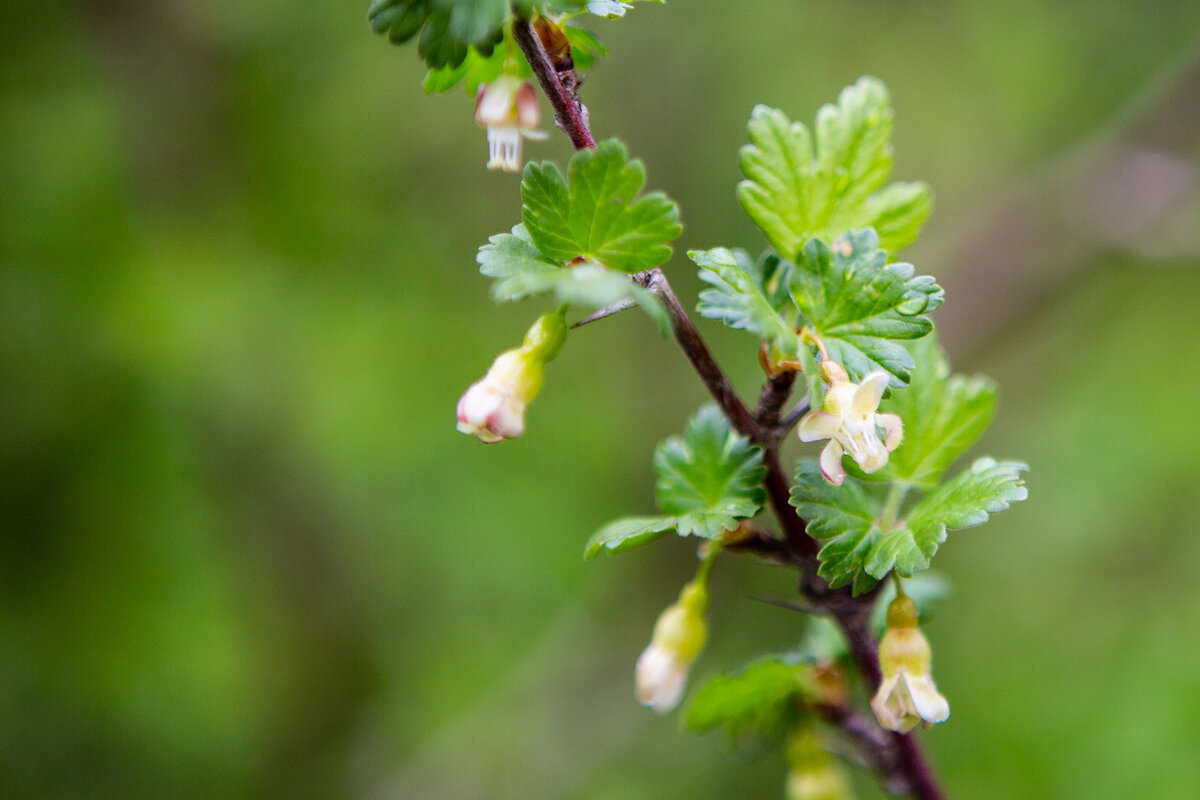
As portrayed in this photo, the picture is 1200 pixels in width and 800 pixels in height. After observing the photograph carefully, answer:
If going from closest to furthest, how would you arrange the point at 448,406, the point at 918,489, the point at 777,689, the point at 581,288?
the point at 581,288 < the point at 918,489 < the point at 777,689 < the point at 448,406

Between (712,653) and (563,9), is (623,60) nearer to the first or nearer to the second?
(712,653)

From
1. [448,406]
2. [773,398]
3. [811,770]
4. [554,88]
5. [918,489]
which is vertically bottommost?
[811,770]

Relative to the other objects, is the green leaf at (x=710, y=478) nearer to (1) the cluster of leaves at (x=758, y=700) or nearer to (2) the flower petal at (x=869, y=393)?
(2) the flower petal at (x=869, y=393)

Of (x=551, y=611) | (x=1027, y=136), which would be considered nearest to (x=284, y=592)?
(x=551, y=611)

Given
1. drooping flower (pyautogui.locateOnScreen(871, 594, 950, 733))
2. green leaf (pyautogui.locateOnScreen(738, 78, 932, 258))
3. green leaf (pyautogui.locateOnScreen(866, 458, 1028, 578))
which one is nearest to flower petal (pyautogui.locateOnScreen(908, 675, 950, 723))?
drooping flower (pyautogui.locateOnScreen(871, 594, 950, 733))

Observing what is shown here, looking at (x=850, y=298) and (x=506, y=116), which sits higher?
(x=506, y=116)

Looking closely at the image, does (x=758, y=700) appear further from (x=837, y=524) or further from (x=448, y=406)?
(x=448, y=406)

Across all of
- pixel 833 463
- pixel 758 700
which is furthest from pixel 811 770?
pixel 833 463

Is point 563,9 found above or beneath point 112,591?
beneath
